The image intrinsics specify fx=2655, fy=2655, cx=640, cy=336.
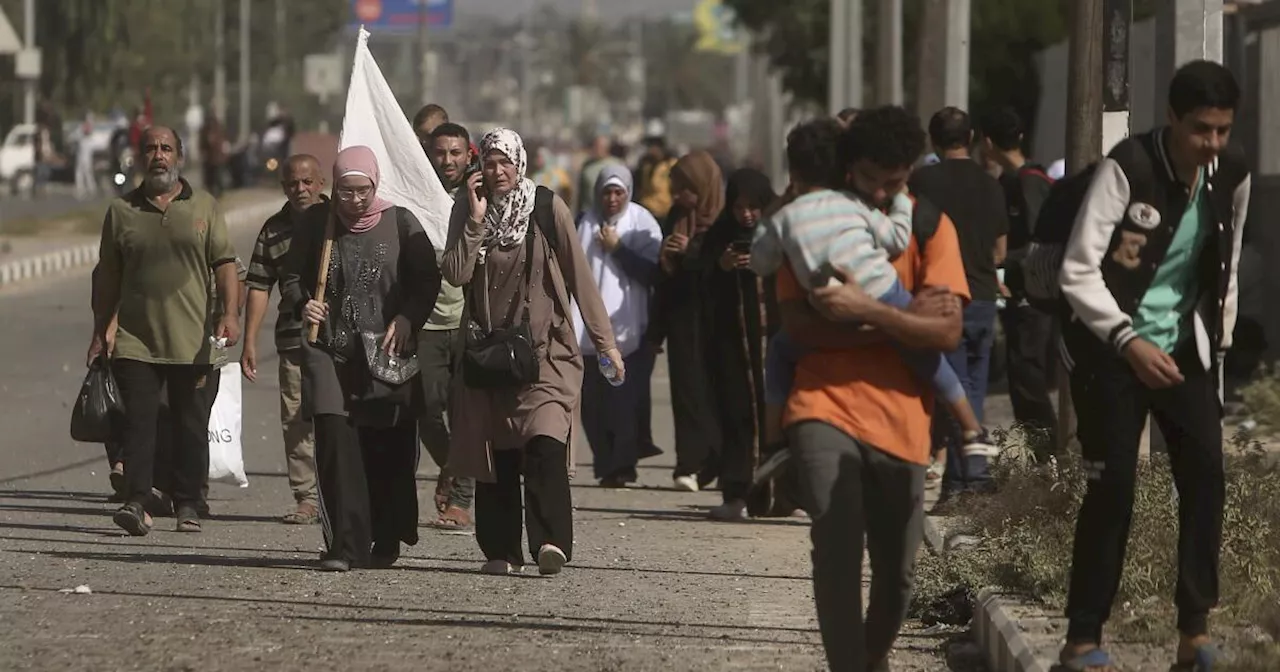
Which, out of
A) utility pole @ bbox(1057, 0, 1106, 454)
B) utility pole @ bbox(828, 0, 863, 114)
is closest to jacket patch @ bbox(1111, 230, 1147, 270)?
utility pole @ bbox(1057, 0, 1106, 454)

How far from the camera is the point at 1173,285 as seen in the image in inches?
268

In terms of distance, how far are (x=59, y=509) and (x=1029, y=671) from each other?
600cm

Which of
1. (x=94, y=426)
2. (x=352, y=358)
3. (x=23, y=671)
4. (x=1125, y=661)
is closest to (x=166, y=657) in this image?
(x=23, y=671)

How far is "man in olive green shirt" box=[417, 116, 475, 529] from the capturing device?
34.7 ft

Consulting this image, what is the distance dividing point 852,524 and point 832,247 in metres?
0.70

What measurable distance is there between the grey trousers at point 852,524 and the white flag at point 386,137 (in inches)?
143

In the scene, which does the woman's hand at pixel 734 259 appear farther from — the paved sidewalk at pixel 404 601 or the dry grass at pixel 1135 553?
the dry grass at pixel 1135 553

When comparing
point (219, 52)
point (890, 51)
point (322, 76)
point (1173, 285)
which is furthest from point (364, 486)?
point (219, 52)

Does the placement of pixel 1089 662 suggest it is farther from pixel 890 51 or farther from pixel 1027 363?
pixel 890 51

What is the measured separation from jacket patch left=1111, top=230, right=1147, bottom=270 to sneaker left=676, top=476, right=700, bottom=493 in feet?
22.2

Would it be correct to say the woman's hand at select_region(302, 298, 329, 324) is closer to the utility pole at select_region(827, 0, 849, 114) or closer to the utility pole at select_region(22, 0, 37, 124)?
the utility pole at select_region(827, 0, 849, 114)

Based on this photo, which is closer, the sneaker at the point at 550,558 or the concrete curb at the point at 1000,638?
the concrete curb at the point at 1000,638

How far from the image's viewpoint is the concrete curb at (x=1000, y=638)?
Answer: 707 centimetres

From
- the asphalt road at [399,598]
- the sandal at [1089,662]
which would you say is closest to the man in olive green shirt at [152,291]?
the asphalt road at [399,598]
